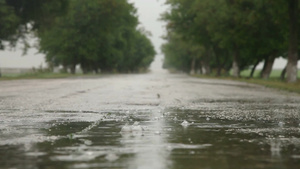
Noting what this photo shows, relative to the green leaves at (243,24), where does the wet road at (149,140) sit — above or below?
below

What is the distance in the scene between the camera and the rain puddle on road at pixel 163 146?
5059 mm

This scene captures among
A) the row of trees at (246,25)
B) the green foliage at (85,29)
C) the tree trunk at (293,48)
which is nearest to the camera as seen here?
the tree trunk at (293,48)

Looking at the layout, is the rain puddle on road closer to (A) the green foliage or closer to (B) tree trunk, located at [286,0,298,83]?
(B) tree trunk, located at [286,0,298,83]

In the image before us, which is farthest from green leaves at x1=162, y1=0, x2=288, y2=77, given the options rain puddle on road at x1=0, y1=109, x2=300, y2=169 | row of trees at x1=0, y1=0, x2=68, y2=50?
rain puddle on road at x1=0, y1=109, x2=300, y2=169

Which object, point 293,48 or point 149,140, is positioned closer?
point 149,140

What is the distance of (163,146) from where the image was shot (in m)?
6.13

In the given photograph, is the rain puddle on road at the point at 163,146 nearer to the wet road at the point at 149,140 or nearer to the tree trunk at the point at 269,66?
the wet road at the point at 149,140

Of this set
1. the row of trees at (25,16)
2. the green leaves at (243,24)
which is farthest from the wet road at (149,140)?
the row of trees at (25,16)

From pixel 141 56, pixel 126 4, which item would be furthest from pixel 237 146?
pixel 141 56

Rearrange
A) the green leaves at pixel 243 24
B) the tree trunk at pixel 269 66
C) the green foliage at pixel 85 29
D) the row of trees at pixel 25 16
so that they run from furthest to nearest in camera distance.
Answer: the green foliage at pixel 85 29
the tree trunk at pixel 269 66
the row of trees at pixel 25 16
the green leaves at pixel 243 24

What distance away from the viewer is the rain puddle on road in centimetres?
506

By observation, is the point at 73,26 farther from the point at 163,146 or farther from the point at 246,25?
the point at 163,146

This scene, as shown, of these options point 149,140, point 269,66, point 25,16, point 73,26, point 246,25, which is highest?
point 73,26

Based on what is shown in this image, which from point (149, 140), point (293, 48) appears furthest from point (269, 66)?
point (149, 140)
